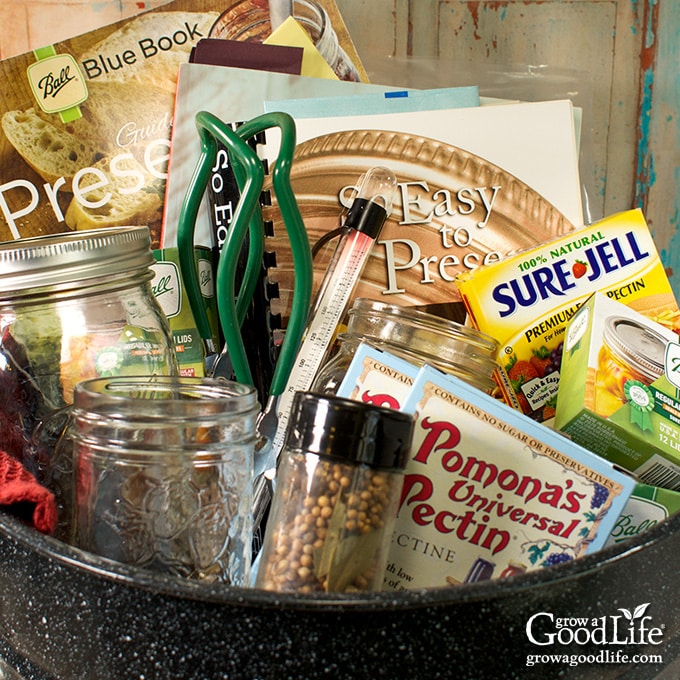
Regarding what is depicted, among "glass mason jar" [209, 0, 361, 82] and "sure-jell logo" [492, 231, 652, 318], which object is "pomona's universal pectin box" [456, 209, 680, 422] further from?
"glass mason jar" [209, 0, 361, 82]

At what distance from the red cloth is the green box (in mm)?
299

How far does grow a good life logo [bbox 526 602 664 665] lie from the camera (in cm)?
39

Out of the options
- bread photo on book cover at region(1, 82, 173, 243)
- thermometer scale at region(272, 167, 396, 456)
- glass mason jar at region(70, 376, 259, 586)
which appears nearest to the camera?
glass mason jar at region(70, 376, 259, 586)

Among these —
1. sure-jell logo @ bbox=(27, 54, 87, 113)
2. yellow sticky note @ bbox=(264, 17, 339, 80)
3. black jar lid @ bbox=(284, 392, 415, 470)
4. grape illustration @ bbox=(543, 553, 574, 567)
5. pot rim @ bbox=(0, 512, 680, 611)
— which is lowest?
grape illustration @ bbox=(543, 553, 574, 567)

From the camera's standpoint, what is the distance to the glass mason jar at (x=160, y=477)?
17.8 inches

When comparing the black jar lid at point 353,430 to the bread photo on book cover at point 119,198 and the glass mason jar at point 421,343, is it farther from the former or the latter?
the bread photo on book cover at point 119,198

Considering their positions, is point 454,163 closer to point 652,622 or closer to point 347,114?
point 347,114

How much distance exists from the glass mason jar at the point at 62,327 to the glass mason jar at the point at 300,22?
1.24ft

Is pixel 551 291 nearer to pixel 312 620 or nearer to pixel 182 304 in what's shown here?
pixel 182 304

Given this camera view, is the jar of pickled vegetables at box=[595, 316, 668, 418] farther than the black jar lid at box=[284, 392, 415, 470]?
Yes

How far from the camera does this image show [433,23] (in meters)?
0.96

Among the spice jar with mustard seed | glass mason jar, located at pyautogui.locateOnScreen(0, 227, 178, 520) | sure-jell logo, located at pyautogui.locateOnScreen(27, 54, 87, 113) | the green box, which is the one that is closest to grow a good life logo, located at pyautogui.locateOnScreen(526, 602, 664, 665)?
the spice jar with mustard seed

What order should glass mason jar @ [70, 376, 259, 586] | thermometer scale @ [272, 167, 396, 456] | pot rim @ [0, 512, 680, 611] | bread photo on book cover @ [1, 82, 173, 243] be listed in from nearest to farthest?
pot rim @ [0, 512, 680, 611], glass mason jar @ [70, 376, 259, 586], thermometer scale @ [272, 167, 396, 456], bread photo on book cover @ [1, 82, 173, 243]

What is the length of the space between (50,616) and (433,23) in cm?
81
